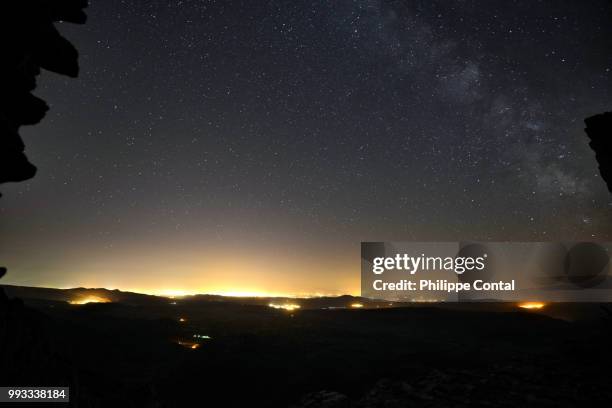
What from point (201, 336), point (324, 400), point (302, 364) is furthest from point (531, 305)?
point (324, 400)

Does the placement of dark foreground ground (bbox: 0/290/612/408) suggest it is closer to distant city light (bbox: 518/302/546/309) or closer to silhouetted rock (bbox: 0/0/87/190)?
silhouetted rock (bbox: 0/0/87/190)

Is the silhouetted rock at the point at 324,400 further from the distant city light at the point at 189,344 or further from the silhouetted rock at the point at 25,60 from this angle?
the silhouetted rock at the point at 25,60

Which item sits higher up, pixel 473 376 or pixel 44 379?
pixel 44 379

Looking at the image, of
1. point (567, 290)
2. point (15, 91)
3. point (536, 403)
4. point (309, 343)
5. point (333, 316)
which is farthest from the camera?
point (567, 290)

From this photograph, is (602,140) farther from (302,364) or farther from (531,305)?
(531,305)

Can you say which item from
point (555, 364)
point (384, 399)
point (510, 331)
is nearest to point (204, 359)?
point (384, 399)

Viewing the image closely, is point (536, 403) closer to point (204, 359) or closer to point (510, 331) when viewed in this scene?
point (204, 359)
